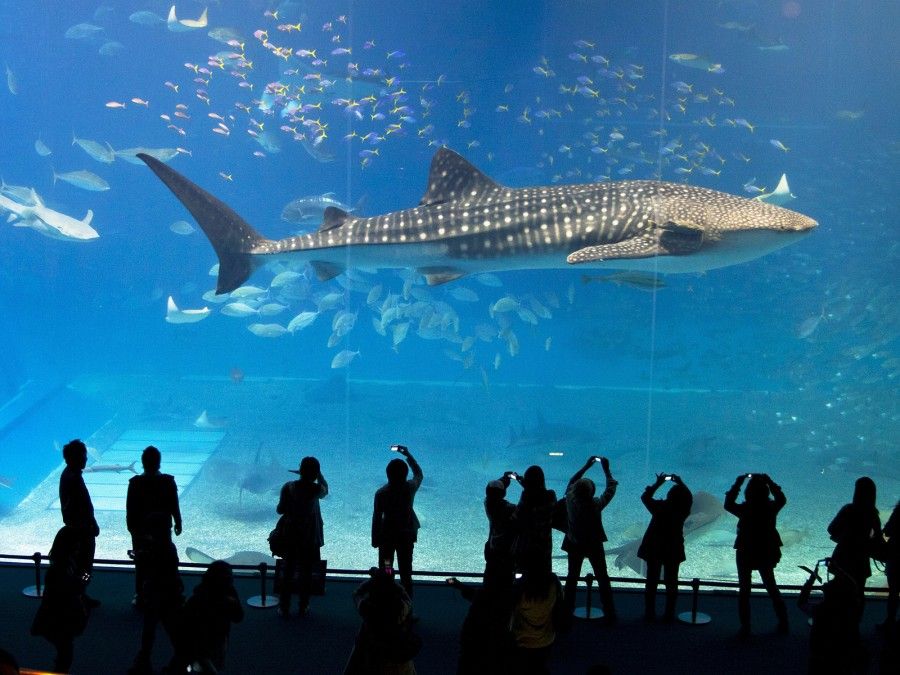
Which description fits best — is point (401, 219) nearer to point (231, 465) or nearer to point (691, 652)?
point (691, 652)

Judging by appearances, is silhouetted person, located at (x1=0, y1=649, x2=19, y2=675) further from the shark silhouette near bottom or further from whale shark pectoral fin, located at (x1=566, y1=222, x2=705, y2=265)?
whale shark pectoral fin, located at (x1=566, y1=222, x2=705, y2=265)

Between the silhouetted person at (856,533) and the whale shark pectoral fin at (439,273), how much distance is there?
403cm

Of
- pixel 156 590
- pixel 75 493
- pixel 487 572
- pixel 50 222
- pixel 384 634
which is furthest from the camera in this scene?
pixel 50 222

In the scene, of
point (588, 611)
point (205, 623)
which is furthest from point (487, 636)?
point (588, 611)

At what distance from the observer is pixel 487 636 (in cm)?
293

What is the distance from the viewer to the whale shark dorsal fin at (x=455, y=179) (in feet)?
23.6

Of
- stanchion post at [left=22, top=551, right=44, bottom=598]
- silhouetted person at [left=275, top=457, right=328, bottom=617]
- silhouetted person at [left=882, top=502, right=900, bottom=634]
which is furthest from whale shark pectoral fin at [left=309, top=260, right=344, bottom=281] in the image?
silhouetted person at [left=882, top=502, right=900, bottom=634]

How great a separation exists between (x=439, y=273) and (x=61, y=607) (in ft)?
15.3

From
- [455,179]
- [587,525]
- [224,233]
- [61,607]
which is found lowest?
[61,607]

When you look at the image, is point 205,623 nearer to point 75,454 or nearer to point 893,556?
point 75,454

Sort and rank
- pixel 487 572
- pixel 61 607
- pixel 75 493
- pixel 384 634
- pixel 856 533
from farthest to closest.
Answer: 1. pixel 75 493
2. pixel 487 572
3. pixel 856 533
4. pixel 61 607
5. pixel 384 634

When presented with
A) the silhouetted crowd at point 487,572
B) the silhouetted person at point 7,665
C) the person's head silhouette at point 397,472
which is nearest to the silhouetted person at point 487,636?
the silhouetted crowd at point 487,572

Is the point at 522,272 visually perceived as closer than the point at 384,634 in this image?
No

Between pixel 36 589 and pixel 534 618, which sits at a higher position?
pixel 534 618
